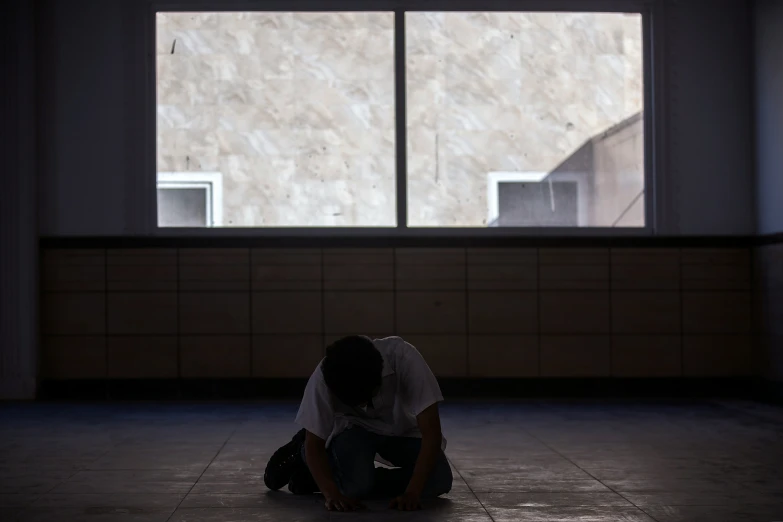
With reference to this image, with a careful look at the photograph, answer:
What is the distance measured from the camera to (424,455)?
288 cm

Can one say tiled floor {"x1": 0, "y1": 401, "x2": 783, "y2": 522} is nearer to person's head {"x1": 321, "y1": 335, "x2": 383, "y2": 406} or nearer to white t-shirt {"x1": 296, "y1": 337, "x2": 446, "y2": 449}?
white t-shirt {"x1": 296, "y1": 337, "x2": 446, "y2": 449}

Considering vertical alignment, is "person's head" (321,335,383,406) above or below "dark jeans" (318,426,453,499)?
above

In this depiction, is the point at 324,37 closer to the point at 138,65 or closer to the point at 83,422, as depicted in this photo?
the point at 138,65

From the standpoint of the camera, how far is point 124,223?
245 inches

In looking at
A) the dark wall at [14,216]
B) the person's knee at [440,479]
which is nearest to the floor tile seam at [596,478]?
the person's knee at [440,479]

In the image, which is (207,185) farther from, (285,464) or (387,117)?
(285,464)

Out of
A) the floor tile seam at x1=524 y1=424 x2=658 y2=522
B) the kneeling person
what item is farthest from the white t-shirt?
the floor tile seam at x1=524 y1=424 x2=658 y2=522

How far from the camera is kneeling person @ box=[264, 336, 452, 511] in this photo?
104 inches

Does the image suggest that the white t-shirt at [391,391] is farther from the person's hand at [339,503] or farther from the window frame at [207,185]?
the window frame at [207,185]

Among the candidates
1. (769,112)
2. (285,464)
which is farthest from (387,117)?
(285,464)

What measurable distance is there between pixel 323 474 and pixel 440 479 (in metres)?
0.44

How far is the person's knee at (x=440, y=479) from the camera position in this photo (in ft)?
10.3

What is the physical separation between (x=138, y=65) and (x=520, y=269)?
2908 millimetres

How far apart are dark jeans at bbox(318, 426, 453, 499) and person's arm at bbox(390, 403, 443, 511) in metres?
0.20
